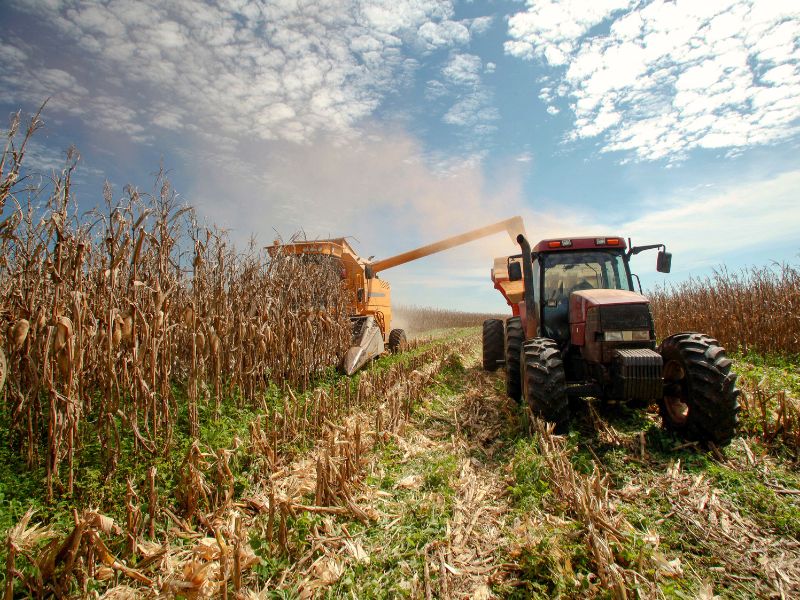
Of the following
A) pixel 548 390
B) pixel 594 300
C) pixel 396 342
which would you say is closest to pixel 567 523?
pixel 548 390

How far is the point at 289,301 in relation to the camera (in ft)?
23.9

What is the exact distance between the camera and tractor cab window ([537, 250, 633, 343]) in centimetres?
582

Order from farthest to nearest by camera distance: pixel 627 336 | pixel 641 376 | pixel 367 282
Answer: pixel 367 282 < pixel 627 336 < pixel 641 376

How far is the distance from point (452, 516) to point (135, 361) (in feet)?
9.89

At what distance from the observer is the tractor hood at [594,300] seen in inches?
187

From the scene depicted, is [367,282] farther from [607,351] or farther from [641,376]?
[641,376]

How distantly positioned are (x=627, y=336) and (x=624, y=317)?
8.2 inches

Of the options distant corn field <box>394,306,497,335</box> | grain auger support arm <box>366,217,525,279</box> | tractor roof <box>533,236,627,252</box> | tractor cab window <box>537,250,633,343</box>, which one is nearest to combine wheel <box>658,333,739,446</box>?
tractor cab window <box>537,250,633,343</box>

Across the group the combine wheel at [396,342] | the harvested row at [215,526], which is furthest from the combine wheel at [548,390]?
the combine wheel at [396,342]

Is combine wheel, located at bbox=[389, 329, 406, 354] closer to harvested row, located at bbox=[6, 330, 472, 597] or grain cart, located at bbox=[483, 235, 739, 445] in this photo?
grain cart, located at bbox=[483, 235, 739, 445]

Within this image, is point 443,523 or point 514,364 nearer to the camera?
point 443,523

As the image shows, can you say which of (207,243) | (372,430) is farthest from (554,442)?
(207,243)

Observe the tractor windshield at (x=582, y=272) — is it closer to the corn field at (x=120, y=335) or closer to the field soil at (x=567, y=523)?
the field soil at (x=567, y=523)

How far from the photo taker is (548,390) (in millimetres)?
4516
